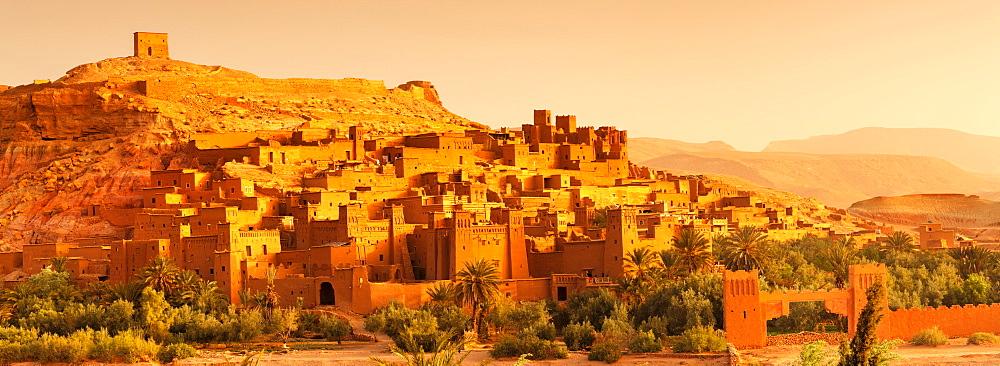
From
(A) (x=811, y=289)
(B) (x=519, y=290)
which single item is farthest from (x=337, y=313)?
(A) (x=811, y=289)

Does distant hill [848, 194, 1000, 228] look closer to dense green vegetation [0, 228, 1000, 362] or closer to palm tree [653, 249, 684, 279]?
dense green vegetation [0, 228, 1000, 362]

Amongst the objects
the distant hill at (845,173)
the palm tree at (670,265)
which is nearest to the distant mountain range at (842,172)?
the distant hill at (845,173)

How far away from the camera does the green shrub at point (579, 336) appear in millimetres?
36438

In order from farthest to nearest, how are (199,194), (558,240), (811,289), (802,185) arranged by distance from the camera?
(802,185) → (199,194) → (558,240) → (811,289)

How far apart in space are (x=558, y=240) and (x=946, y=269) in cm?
1181

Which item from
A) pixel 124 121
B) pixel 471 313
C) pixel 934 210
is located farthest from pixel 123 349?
pixel 934 210

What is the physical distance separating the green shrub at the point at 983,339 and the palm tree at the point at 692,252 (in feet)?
26.3

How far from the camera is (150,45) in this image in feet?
214

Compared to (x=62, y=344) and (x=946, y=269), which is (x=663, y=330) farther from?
(x=62, y=344)

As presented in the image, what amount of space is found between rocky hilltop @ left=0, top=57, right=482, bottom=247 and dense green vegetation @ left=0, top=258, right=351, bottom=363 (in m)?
4.37

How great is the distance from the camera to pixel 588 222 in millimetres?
45844

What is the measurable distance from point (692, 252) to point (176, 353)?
48.1 feet

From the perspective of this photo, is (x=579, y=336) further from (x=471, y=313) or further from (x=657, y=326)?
(x=471, y=313)

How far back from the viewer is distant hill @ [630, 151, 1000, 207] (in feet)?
464
